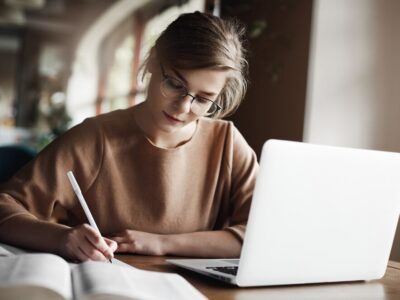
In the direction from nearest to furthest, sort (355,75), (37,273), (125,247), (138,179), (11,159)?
(37,273) → (125,247) → (138,179) → (11,159) → (355,75)

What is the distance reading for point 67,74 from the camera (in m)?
4.03

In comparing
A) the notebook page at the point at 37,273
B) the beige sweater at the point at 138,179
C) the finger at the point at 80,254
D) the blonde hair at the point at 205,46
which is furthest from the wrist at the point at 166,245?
the notebook page at the point at 37,273

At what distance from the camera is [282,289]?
1.11 metres

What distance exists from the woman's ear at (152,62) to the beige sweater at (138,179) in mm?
165

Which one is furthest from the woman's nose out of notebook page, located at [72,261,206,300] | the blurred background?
the blurred background

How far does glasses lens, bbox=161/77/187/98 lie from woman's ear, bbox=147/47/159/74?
0.30ft

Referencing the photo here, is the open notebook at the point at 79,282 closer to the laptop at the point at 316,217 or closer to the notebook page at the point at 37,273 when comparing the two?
the notebook page at the point at 37,273

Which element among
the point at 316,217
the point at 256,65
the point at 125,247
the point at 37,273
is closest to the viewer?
the point at 37,273

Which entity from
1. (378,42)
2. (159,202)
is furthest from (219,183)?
(378,42)

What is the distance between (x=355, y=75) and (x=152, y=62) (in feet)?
5.56

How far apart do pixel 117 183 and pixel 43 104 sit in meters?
2.52

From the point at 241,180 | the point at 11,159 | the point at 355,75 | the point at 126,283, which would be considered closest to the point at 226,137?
the point at 241,180

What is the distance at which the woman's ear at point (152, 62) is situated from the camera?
1.55 meters

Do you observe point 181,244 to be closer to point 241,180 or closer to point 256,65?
point 241,180
